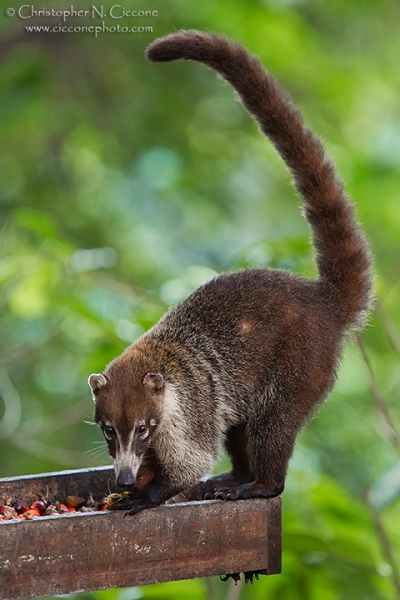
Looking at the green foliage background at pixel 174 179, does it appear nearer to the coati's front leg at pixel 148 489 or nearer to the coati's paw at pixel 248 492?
the coati's front leg at pixel 148 489

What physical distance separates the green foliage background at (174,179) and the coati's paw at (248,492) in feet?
4.85

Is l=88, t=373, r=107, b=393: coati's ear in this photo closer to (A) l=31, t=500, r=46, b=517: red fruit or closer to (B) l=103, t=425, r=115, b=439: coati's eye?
(B) l=103, t=425, r=115, b=439: coati's eye

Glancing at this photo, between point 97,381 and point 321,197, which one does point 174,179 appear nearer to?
point 321,197

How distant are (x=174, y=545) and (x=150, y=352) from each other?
0.89 meters

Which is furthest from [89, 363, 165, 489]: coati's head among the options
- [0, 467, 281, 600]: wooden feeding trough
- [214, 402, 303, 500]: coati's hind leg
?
[214, 402, 303, 500]: coati's hind leg

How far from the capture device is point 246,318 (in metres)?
3.79

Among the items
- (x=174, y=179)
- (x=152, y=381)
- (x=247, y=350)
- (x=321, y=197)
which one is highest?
(x=174, y=179)

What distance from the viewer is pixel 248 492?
3.64m

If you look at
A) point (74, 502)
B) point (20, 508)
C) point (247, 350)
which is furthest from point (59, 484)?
point (247, 350)

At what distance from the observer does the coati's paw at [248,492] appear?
3.59 metres

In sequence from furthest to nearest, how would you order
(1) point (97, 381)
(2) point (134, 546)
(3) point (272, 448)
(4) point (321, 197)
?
1. (4) point (321, 197)
2. (3) point (272, 448)
3. (1) point (97, 381)
4. (2) point (134, 546)

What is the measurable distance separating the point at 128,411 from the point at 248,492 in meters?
0.56

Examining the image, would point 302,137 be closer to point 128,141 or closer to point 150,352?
point 150,352

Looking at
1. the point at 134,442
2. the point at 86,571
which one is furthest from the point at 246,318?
the point at 86,571
